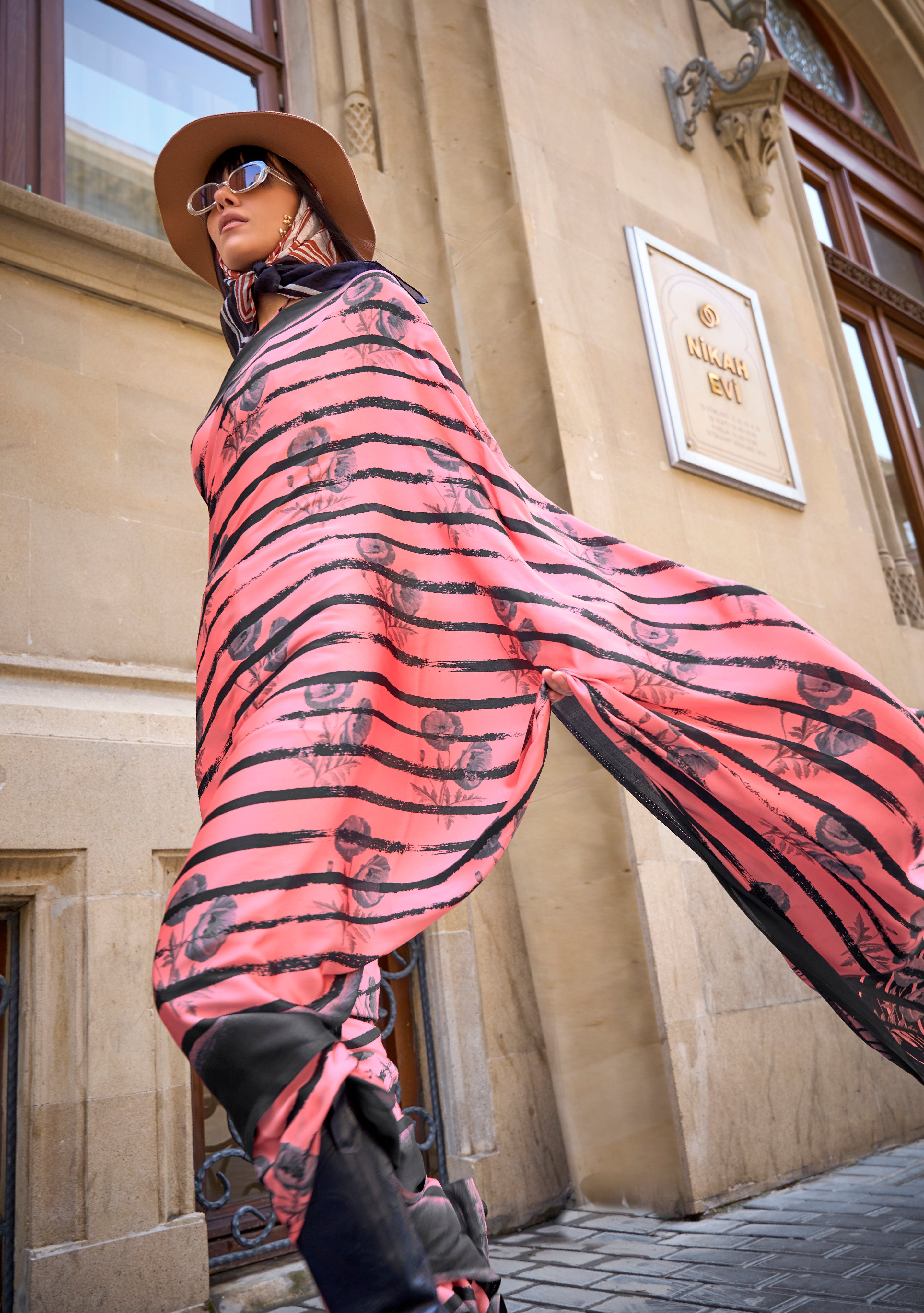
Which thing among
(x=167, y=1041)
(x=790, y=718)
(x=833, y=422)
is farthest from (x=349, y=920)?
(x=833, y=422)

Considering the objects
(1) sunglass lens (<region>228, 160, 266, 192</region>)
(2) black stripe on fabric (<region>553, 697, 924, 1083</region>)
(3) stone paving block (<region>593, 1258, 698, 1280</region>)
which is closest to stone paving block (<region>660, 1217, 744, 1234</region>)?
(3) stone paving block (<region>593, 1258, 698, 1280</region>)

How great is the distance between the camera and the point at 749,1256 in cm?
269

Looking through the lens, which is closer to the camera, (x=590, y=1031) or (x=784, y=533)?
(x=590, y=1031)

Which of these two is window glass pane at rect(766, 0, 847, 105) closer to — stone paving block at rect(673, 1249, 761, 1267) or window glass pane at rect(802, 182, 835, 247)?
window glass pane at rect(802, 182, 835, 247)

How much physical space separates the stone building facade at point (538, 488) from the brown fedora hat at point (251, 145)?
1.02 meters

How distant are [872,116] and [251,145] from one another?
8.82 meters

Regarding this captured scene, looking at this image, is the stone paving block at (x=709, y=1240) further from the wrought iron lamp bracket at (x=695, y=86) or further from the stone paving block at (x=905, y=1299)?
the wrought iron lamp bracket at (x=695, y=86)

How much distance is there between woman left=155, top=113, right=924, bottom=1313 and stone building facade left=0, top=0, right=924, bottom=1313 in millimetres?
1190

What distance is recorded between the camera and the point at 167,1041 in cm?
271

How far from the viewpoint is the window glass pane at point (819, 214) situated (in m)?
7.70

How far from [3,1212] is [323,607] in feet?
6.29

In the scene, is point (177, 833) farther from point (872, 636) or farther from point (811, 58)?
point (811, 58)

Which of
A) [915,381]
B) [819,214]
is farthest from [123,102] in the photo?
[915,381]

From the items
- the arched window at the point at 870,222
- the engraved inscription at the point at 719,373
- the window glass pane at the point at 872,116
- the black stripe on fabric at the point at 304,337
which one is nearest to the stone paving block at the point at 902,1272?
the black stripe on fabric at the point at 304,337
